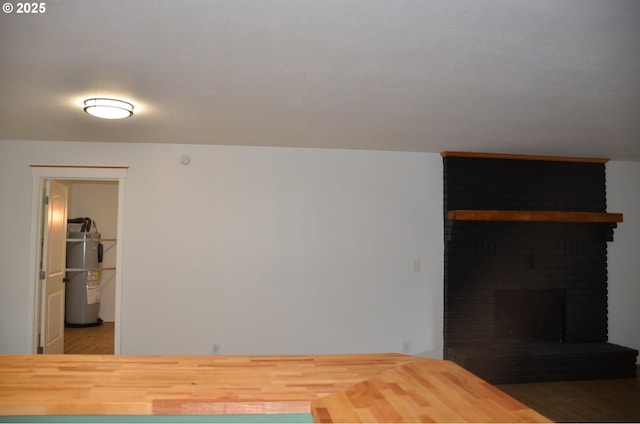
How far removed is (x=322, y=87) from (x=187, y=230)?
2.34 metres

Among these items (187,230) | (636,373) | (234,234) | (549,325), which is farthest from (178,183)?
(636,373)

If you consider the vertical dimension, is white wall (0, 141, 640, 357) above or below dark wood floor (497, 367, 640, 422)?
above

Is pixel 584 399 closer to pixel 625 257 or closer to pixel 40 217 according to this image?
pixel 625 257

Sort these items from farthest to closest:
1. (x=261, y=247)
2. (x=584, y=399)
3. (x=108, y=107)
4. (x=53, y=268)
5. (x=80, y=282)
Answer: (x=80, y=282) → (x=53, y=268) → (x=261, y=247) → (x=584, y=399) → (x=108, y=107)

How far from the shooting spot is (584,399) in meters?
3.90

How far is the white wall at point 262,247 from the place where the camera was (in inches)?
170

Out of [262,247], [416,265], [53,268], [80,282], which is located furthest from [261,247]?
[80,282]

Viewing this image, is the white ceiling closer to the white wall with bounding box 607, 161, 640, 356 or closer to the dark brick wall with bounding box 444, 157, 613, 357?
the dark brick wall with bounding box 444, 157, 613, 357

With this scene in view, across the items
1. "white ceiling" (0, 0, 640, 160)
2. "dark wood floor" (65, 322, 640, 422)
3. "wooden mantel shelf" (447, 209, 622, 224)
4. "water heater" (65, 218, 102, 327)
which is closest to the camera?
"white ceiling" (0, 0, 640, 160)

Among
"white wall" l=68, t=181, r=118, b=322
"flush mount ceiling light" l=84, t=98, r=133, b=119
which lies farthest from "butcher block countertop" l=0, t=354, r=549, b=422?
"white wall" l=68, t=181, r=118, b=322

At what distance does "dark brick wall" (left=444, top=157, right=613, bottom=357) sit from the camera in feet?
15.5

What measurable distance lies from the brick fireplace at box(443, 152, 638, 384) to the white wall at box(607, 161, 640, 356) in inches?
6.7

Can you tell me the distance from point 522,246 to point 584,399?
1567mm

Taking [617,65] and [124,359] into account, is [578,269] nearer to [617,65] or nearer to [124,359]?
[617,65]
